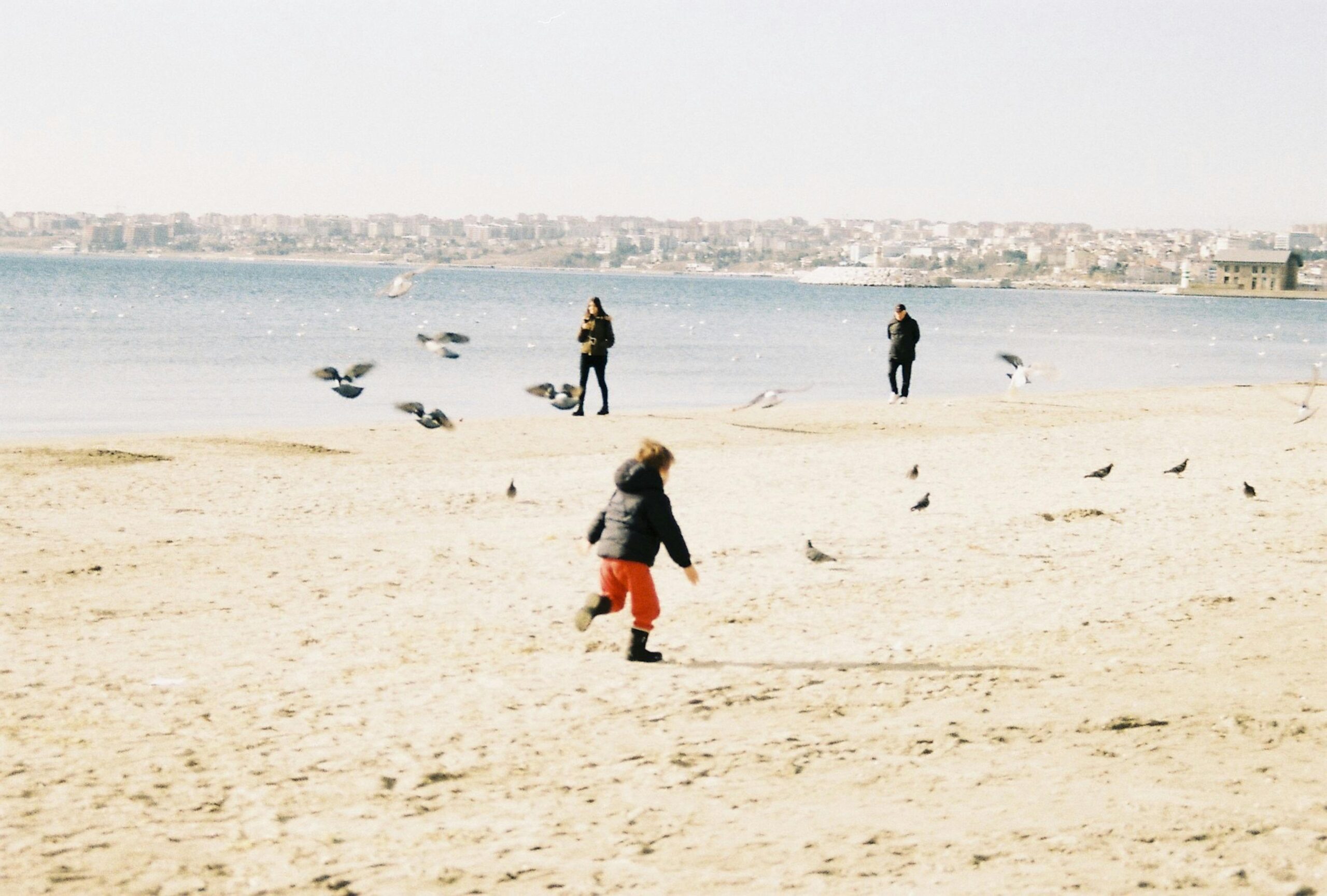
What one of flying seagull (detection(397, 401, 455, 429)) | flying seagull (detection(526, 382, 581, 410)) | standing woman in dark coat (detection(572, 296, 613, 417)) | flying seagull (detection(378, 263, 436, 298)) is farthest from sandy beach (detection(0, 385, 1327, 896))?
standing woman in dark coat (detection(572, 296, 613, 417))

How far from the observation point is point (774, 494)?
13773 millimetres

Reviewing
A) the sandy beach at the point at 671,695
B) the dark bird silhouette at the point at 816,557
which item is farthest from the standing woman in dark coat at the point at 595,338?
the dark bird silhouette at the point at 816,557

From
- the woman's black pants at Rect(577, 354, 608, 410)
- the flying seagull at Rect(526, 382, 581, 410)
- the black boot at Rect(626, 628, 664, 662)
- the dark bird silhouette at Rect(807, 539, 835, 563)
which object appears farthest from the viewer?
the woman's black pants at Rect(577, 354, 608, 410)

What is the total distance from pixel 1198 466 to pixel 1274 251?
200600 millimetres

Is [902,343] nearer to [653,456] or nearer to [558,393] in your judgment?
[558,393]

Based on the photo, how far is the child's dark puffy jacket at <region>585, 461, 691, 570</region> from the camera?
24.5 ft

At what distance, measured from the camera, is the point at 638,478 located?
7.53 meters

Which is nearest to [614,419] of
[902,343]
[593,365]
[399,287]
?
[593,365]

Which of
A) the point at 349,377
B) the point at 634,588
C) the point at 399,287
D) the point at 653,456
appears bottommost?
the point at 634,588

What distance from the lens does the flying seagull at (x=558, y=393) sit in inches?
587

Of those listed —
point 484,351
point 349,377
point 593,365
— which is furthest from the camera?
point 484,351

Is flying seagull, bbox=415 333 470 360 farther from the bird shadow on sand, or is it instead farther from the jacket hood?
the bird shadow on sand

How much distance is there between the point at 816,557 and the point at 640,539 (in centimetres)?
286

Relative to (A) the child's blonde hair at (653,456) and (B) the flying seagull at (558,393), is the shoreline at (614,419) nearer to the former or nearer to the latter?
(B) the flying seagull at (558,393)
